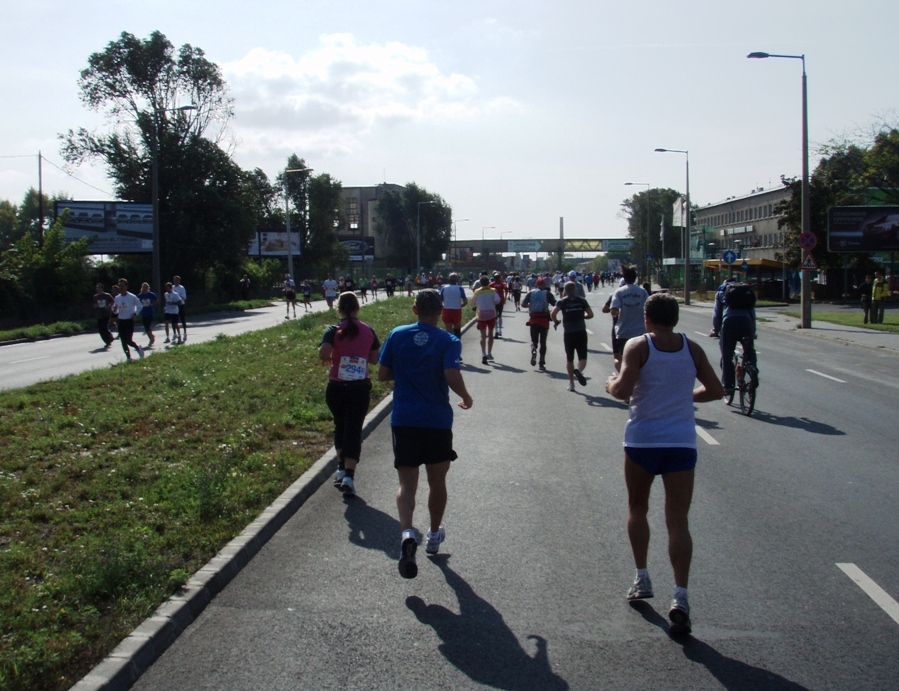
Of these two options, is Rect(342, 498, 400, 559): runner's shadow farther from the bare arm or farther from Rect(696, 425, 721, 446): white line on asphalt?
Rect(696, 425, 721, 446): white line on asphalt

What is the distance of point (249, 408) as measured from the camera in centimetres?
1144

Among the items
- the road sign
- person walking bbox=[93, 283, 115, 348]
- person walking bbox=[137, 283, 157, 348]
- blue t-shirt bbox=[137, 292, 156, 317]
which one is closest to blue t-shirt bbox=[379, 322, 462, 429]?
person walking bbox=[93, 283, 115, 348]

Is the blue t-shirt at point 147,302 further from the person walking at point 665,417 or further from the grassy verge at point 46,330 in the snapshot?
the person walking at point 665,417

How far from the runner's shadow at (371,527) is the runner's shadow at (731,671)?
213cm

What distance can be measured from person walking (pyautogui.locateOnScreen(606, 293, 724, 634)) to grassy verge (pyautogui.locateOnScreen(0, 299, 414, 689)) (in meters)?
2.63

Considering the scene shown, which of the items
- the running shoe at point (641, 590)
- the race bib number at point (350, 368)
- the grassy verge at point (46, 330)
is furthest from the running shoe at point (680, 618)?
the grassy verge at point (46, 330)

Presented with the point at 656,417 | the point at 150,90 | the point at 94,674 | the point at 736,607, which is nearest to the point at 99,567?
the point at 94,674

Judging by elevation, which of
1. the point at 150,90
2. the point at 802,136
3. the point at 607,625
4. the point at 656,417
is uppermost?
the point at 150,90

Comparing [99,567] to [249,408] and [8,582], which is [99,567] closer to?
[8,582]

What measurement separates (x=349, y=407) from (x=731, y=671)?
4329mm

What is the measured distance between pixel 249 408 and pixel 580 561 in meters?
6.72

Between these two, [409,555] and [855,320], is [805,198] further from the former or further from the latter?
[409,555]

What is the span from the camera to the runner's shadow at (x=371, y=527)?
20.0ft

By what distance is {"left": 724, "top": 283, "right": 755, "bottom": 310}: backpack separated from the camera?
11.7 m
